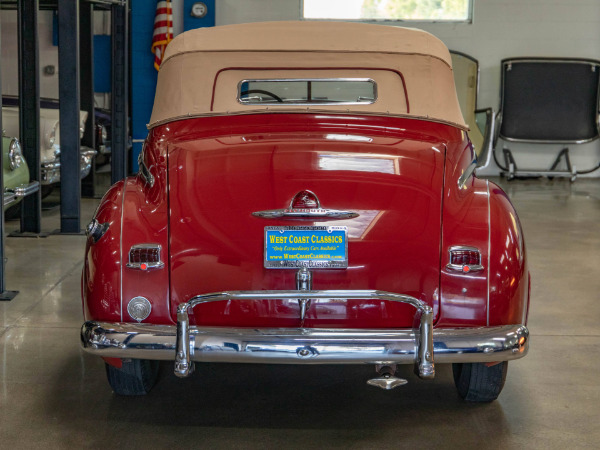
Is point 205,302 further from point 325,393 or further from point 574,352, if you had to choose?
point 574,352

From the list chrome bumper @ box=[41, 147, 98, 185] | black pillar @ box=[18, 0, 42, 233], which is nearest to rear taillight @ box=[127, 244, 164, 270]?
black pillar @ box=[18, 0, 42, 233]

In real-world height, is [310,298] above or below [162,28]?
below

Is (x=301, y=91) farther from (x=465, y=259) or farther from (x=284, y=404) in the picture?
(x=465, y=259)

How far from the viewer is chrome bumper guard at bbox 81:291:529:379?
284cm

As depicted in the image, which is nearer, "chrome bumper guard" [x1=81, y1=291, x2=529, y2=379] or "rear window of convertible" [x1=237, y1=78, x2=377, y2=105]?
"chrome bumper guard" [x1=81, y1=291, x2=529, y2=379]

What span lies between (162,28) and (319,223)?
1096 centimetres

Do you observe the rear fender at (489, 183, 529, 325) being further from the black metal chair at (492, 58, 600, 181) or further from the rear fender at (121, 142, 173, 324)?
the black metal chair at (492, 58, 600, 181)

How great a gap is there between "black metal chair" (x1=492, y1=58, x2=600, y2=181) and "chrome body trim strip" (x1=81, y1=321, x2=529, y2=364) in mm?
10547

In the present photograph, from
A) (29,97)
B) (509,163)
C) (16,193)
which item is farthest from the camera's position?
(509,163)

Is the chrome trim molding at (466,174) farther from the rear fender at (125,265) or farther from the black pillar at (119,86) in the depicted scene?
the black pillar at (119,86)

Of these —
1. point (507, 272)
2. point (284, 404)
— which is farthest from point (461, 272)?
point (284, 404)

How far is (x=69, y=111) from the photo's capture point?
735 centimetres

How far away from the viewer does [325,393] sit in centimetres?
360

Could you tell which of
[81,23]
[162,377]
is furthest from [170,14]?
[162,377]
